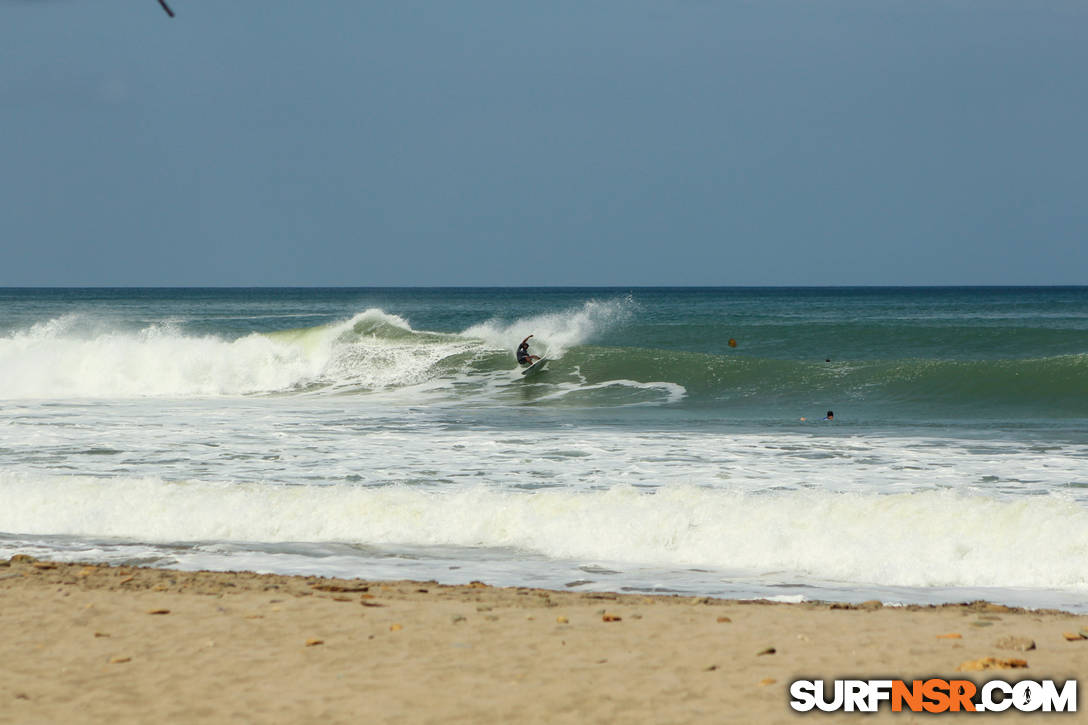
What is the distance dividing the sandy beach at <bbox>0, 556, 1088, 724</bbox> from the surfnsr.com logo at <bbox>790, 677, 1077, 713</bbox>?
0.29ft

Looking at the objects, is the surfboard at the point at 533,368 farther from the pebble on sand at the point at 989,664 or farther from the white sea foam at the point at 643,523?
the pebble on sand at the point at 989,664

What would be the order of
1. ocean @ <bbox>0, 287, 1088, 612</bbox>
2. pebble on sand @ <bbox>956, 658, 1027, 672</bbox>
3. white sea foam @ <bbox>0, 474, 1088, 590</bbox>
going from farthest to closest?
1. ocean @ <bbox>0, 287, 1088, 612</bbox>
2. white sea foam @ <bbox>0, 474, 1088, 590</bbox>
3. pebble on sand @ <bbox>956, 658, 1027, 672</bbox>

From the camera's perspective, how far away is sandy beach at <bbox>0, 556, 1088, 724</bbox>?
14.9 ft

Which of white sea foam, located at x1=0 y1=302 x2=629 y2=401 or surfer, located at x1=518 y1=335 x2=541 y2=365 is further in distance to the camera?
surfer, located at x1=518 y1=335 x2=541 y2=365

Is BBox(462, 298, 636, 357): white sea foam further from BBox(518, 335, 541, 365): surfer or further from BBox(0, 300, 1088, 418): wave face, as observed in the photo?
BBox(518, 335, 541, 365): surfer

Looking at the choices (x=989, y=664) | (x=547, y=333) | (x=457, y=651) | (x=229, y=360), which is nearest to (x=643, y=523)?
(x=457, y=651)

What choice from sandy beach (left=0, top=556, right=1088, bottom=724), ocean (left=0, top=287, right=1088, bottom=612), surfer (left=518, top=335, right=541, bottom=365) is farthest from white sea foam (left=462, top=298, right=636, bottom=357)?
sandy beach (left=0, top=556, right=1088, bottom=724)

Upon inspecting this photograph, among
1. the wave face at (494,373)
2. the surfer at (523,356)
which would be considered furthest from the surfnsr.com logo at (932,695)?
the surfer at (523,356)

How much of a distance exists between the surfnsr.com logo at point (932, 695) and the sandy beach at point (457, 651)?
0.09 meters

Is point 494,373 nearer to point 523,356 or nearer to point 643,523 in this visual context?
point 523,356

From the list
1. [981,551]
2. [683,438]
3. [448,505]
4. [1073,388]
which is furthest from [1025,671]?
[1073,388]

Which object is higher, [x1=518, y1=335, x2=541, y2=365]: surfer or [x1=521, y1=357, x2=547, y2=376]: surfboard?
[x1=518, y1=335, x2=541, y2=365]: surfer

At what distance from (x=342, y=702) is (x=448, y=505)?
5097mm

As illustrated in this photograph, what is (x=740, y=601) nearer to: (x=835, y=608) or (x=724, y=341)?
(x=835, y=608)
